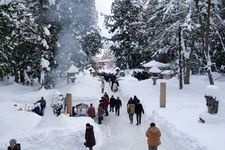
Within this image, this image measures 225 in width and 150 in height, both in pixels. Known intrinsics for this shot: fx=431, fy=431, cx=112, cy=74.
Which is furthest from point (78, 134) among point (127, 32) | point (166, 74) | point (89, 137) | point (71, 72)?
point (127, 32)

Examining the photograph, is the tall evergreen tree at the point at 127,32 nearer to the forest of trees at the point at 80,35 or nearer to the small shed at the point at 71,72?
the forest of trees at the point at 80,35

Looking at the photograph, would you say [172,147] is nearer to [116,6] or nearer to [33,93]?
[33,93]

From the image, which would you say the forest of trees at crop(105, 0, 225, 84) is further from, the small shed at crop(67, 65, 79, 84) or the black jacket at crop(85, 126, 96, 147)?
the black jacket at crop(85, 126, 96, 147)

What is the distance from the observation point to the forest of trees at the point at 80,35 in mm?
23452

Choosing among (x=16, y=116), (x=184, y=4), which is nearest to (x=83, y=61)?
(x=184, y=4)

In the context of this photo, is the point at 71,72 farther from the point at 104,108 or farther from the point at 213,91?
the point at 213,91

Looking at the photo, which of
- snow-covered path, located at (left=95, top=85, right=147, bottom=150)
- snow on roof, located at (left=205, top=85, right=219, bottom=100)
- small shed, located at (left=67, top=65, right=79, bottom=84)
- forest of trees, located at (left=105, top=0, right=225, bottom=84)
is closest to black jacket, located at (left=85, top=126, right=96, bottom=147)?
snow-covered path, located at (left=95, top=85, right=147, bottom=150)

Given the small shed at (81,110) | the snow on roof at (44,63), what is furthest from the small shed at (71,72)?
the small shed at (81,110)

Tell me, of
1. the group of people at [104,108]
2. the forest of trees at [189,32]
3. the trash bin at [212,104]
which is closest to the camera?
the trash bin at [212,104]

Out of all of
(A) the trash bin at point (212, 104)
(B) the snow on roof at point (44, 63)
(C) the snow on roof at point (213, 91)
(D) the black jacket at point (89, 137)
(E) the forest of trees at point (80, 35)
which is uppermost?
Answer: (E) the forest of trees at point (80, 35)

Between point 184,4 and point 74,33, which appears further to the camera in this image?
point 74,33

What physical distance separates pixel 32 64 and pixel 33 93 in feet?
12.2

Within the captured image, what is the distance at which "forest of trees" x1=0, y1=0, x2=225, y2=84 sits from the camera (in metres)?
23.5

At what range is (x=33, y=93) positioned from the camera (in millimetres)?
35000
